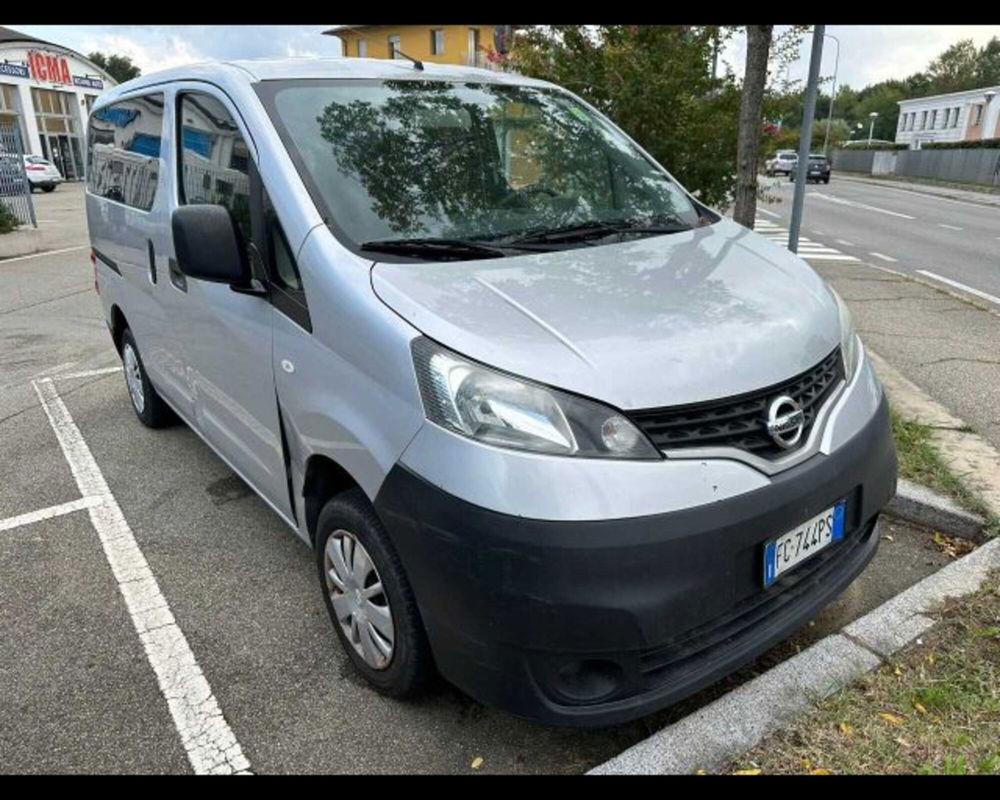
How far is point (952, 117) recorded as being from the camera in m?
63.3

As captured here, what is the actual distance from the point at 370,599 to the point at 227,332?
1250 mm

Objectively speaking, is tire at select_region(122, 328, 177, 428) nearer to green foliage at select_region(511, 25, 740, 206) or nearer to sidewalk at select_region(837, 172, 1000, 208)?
green foliage at select_region(511, 25, 740, 206)

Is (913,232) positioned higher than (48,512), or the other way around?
(48,512)

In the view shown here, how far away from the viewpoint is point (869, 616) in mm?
2551

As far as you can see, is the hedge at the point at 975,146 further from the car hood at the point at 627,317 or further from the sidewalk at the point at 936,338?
the car hood at the point at 627,317

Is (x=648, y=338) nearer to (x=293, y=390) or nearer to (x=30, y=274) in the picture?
(x=293, y=390)

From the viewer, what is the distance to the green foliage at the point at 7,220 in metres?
13.4

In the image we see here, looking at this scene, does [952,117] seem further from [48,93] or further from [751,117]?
[751,117]

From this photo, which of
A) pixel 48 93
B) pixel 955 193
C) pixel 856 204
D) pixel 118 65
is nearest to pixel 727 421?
pixel 856 204

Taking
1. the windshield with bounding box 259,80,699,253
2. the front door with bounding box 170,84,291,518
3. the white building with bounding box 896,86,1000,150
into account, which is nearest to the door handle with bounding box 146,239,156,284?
the front door with bounding box 170,84,291,518

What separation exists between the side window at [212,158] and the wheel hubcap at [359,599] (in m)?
1.14

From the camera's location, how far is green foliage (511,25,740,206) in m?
6.88

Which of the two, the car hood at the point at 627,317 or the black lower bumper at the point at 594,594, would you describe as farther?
the car hood at the point at 627,317

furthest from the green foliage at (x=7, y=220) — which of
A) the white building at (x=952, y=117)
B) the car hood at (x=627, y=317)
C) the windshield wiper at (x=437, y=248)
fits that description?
the white building at (x=952, y=117)
